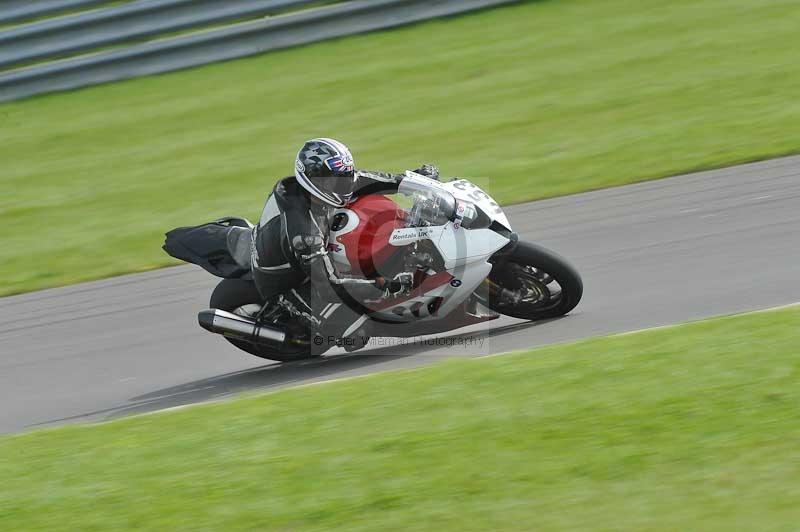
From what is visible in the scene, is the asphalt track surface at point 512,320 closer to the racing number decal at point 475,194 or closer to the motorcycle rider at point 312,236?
the motorcycle rider at point 312,236

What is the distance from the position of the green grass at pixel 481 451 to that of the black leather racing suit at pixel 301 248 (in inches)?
36.4

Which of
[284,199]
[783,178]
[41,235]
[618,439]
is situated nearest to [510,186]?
[783,178]

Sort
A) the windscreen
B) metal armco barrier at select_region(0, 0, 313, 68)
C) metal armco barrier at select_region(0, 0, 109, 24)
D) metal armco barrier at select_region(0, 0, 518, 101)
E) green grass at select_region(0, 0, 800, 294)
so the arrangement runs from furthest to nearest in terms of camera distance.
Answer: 1. metal armco barrier at select_region(0, 0, 518, 101)
2. metal armco barrier at select_region(0, 0, 109, 24)
3. metal armco barrier at select_region(0, 0, 313, 68)
4. green grass at select_region(0, 0, 800, 294)
5. the windscreen

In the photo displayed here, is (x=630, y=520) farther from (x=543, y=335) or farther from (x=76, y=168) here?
(x=76, y=168)

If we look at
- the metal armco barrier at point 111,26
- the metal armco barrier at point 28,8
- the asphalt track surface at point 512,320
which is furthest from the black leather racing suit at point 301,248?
the metal armco barrier at point 28,8

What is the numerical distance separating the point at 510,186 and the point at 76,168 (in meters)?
5.57

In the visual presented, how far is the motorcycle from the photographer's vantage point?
6574mm

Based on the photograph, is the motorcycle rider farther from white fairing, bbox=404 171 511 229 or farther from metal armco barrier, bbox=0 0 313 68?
metal armco barrier, bbox=0 0 313 68

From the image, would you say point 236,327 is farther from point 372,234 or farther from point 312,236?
point 372,234

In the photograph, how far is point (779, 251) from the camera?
7.70m

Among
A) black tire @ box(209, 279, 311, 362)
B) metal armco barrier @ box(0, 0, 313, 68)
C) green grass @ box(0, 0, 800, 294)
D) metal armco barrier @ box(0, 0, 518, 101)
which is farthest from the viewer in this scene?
metal armco barrier @ box(0, 0, 518, 101)

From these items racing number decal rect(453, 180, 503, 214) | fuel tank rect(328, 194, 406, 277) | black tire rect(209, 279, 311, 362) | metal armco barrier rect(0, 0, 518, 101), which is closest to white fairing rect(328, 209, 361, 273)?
fuel tank rect(328, 194, 406, 277)

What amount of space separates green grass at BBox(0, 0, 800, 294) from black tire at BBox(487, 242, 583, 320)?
10.2 ft

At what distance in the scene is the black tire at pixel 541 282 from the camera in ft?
21.7
